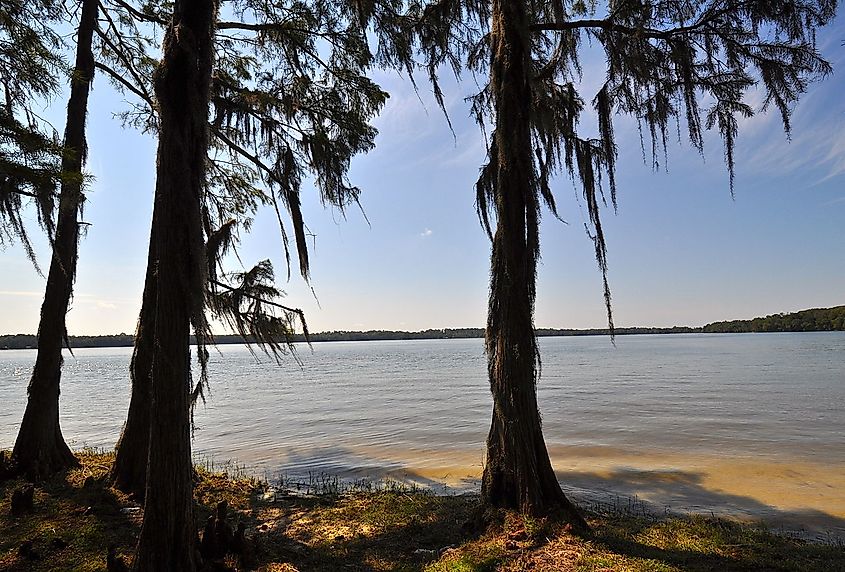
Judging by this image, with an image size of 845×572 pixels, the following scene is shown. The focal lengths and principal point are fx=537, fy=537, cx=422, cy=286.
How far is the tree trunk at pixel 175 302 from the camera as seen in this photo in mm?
3477

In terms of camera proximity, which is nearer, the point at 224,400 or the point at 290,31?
the point at 290,31

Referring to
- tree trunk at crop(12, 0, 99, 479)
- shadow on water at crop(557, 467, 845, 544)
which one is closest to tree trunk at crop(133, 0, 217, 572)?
tree trunk at crop(12, 0, 99, 479)

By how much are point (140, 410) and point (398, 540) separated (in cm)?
346

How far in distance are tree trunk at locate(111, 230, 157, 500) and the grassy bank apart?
218mm

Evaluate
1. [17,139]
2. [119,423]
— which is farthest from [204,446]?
[17,139]

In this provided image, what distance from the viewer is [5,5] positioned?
5.80 meters

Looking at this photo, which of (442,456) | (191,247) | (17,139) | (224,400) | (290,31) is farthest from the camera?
(224,400)

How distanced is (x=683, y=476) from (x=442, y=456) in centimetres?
443

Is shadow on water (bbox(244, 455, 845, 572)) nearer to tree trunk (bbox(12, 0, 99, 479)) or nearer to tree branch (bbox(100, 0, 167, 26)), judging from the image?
tree trunk (bbox(12, 0, 99, 479))

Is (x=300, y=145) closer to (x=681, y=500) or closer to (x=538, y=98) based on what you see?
(x=538, y=98)

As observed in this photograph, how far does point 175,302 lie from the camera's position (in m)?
3.51

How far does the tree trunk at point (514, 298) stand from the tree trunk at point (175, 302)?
2.60 metres

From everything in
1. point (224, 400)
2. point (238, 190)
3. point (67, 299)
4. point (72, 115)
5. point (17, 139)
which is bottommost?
point (224, 400)

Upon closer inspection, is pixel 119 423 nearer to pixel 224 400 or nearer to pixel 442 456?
pixel 224 400
